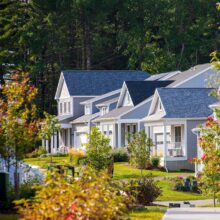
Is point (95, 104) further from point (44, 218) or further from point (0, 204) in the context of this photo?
point (44, 218)

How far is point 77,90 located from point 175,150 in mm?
23856

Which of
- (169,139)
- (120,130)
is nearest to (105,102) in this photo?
(120,130)

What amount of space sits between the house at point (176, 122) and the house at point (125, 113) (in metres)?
4.11

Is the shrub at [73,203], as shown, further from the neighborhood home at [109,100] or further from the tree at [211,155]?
the neighborhood home at [109,100]

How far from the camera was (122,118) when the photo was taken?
2466 inches

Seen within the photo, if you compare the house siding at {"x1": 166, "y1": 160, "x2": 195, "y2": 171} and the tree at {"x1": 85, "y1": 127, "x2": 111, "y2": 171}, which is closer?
the tree at {"x1": 85, "y1": 127, "x2": 111, "y2": 171}

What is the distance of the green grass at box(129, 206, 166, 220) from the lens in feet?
86.1

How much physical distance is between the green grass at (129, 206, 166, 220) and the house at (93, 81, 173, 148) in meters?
32.8

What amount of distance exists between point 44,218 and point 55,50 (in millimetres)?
77571

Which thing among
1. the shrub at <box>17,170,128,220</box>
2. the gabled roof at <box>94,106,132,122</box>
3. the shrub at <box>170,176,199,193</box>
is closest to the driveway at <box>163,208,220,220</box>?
the shrub at <box>17,170,128,220</box>

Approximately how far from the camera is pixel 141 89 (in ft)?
215

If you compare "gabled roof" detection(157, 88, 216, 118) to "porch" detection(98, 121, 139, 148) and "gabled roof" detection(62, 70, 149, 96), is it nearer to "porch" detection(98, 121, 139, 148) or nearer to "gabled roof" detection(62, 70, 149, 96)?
"porch" detection(98, 121, 139, 148)

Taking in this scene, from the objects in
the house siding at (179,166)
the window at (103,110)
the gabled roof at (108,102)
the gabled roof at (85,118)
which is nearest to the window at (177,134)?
the house siding at (179,166)

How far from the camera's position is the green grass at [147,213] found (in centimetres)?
2623
